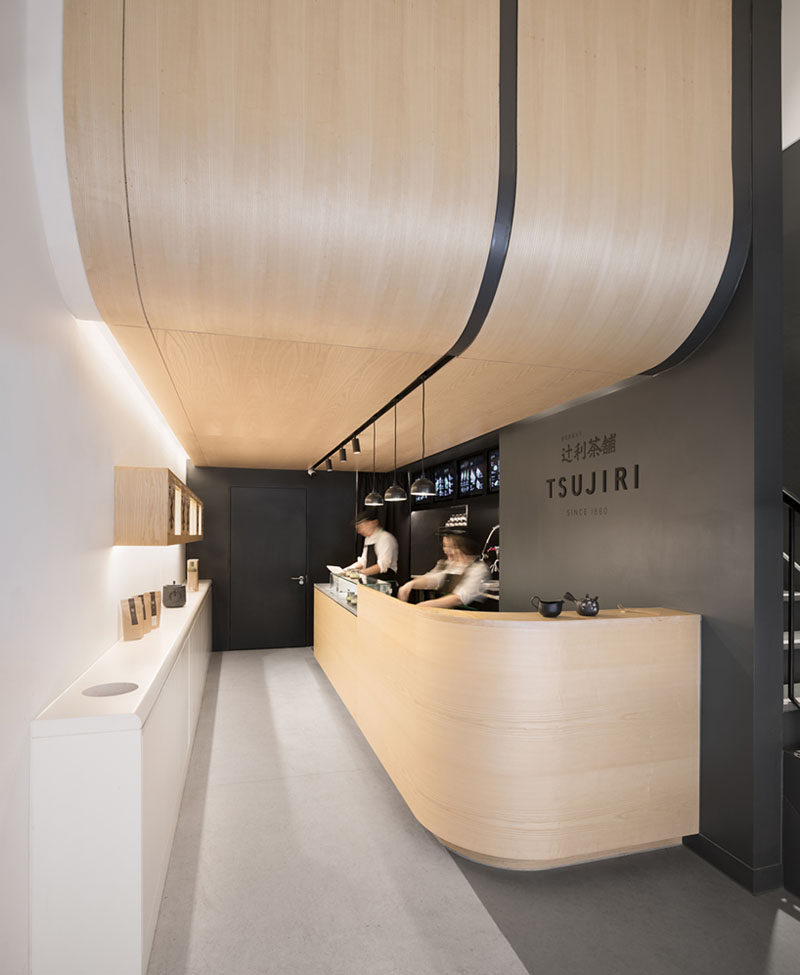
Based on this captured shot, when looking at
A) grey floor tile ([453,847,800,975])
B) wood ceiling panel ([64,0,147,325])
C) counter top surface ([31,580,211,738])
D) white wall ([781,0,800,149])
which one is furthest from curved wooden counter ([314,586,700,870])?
white wall ([781,0,800,149])

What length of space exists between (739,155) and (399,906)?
11.5ft

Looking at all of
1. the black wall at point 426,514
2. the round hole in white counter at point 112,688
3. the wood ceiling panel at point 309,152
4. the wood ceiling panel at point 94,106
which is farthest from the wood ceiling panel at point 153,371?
the black wall at point 426,514

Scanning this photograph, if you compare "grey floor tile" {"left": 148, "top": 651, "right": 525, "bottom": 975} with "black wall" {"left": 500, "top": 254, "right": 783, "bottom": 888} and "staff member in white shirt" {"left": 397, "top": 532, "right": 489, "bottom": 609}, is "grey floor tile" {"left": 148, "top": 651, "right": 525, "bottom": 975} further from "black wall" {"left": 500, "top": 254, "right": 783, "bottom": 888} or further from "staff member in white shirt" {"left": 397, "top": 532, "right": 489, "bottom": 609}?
"black wall" {"left": 500, "top": 254, "right": 783, "bottom": 888}

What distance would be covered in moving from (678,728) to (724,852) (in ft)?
1.84

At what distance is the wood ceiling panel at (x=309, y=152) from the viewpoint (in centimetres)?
193

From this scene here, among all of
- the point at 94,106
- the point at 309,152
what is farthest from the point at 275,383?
the point at 94,106

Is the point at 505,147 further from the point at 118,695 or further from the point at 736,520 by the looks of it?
the point at 118,695

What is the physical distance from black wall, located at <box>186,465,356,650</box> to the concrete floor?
5040 millimetres

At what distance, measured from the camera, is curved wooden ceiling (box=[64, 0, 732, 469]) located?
1.92m

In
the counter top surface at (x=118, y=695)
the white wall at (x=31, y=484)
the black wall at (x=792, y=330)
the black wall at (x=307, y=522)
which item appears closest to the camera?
the white wall at (x=31, y=484)

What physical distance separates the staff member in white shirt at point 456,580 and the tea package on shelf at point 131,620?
1.72m

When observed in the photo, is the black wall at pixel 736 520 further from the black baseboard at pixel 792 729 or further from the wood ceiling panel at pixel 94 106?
the wood ceiling panel at pixel 94 106

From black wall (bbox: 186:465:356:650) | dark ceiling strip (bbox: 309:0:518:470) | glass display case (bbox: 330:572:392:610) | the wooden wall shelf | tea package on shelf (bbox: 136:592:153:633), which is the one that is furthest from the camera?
black wall (bbox: 186:465:356:650)

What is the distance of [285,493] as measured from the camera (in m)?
8.95
